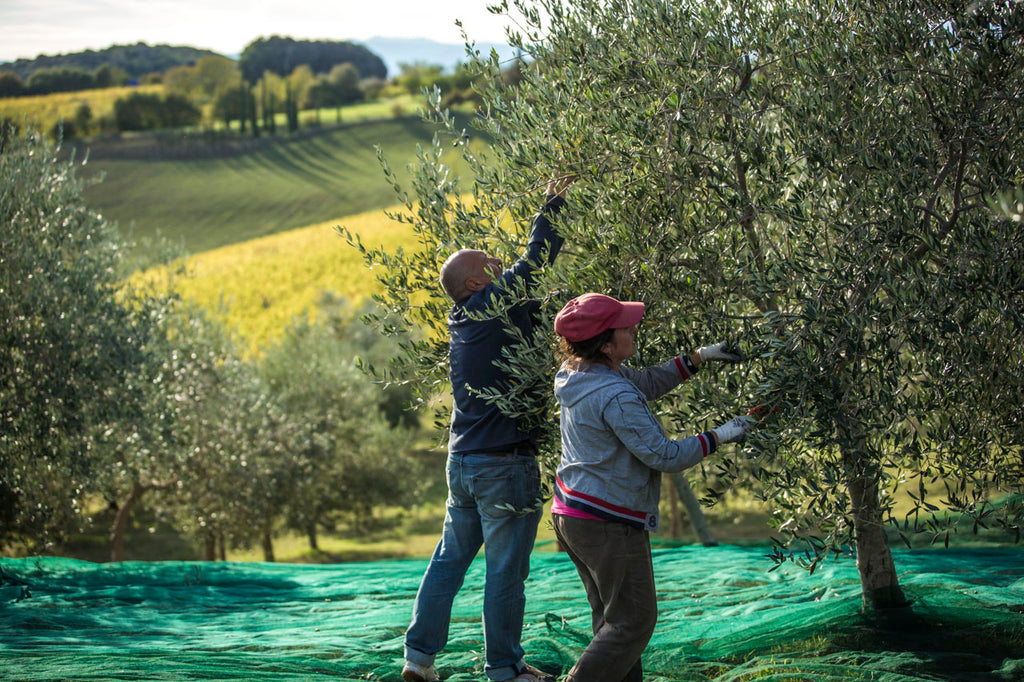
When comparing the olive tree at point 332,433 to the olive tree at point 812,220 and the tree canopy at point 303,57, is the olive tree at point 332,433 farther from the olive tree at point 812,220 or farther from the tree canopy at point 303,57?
the tree canopy at point 303,57

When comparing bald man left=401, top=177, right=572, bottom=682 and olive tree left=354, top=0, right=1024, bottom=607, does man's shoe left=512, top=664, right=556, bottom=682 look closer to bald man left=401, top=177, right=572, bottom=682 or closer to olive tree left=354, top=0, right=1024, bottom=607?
bald man left=401, top=177, right=572, bottom=682

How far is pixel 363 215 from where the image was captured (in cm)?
7544

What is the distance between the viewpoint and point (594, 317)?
4664 millimetres

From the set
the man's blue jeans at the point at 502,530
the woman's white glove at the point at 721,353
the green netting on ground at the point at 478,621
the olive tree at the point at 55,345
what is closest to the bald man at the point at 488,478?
the man's blue jeans at the point at 502,530

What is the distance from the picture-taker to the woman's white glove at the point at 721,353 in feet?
16.6

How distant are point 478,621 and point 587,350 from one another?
419 centimetres

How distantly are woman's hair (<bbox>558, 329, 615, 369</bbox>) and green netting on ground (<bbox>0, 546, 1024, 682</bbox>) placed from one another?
8.22 ft

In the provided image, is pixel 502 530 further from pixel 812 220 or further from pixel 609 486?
pixel 812 220

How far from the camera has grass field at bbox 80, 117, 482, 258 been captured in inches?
2800

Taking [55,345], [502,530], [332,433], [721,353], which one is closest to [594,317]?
[721,353]

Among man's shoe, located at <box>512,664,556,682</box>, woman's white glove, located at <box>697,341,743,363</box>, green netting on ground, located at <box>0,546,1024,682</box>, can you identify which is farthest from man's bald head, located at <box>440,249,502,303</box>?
green netting on ground, located at <box>0,546,1024,682</box>

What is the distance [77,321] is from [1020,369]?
12.9 meters

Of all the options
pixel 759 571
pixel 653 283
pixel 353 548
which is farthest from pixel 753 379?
pixel 353 548

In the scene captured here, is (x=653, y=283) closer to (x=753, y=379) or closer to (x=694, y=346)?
(x=694, y=346)
